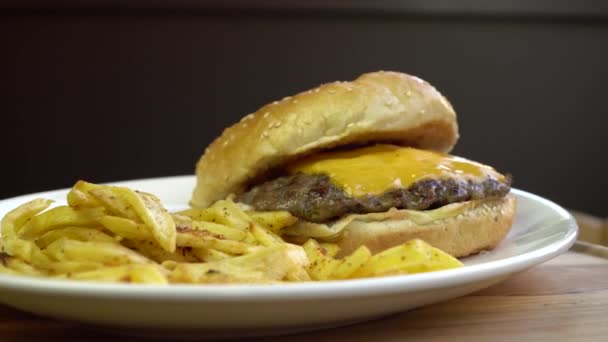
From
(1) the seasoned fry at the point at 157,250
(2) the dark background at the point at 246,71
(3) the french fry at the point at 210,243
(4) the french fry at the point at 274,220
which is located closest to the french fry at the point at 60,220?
(1) the seasoned fry at the point at 157,250

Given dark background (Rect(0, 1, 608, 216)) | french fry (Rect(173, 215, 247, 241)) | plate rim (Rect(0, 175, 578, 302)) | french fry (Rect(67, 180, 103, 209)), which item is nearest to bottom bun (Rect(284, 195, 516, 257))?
french fry (Rect(173, 215, 247, 241))

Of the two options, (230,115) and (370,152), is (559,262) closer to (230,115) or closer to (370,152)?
(370,152)

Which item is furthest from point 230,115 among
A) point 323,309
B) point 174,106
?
point 323,309

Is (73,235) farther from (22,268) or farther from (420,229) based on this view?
(420,229)

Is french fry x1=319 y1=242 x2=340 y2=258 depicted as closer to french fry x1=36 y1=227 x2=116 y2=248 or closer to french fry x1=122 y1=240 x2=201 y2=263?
french fry x1=122 y1=240 x2=201 y2=263

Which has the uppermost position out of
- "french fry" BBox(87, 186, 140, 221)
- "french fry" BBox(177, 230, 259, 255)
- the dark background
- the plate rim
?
the plate rim
